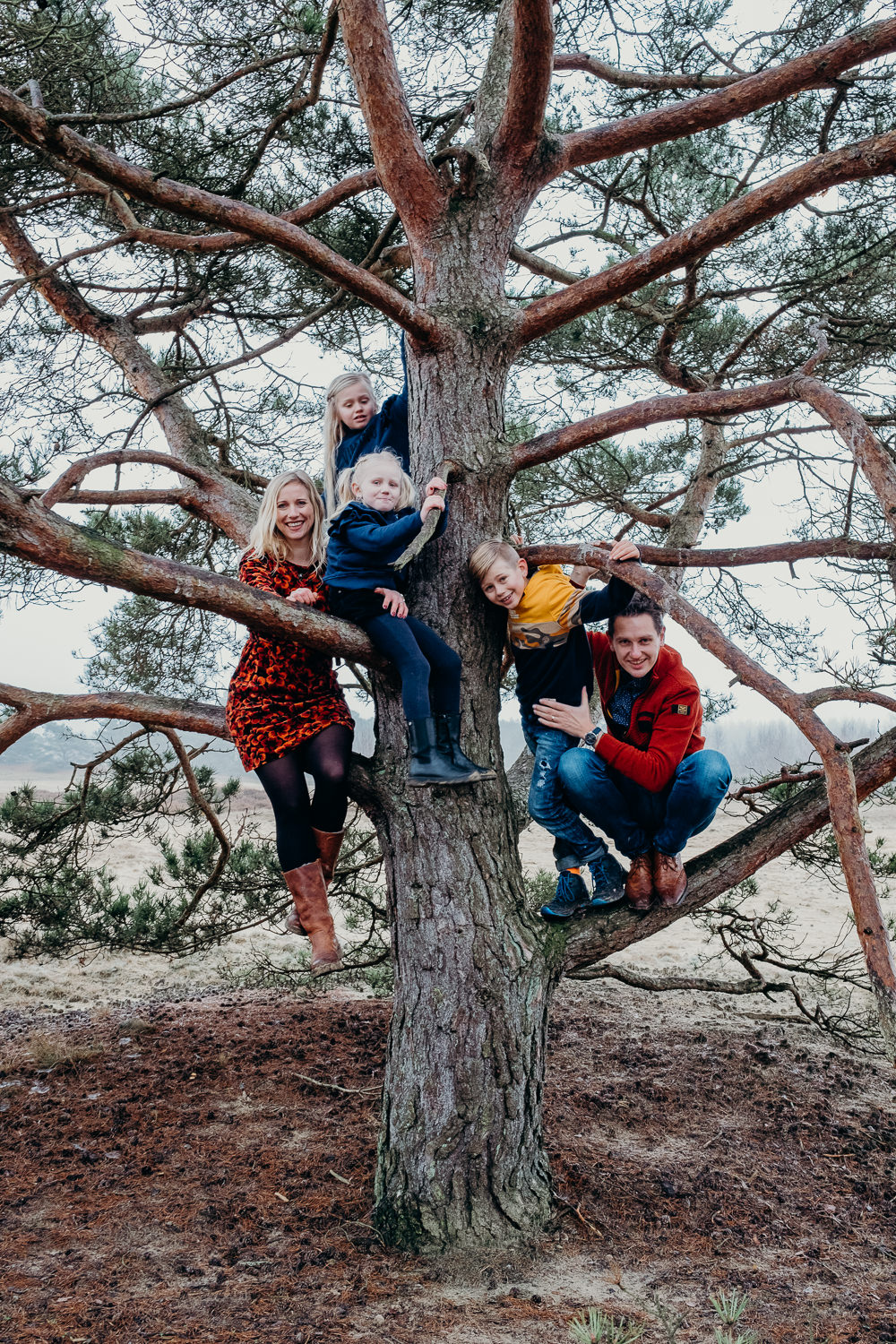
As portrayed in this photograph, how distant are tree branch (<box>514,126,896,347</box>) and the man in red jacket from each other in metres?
1.08

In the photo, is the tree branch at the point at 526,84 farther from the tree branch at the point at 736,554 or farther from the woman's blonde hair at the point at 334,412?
the tree branch at the point at 736,554

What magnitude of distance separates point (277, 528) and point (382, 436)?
28.4 inches

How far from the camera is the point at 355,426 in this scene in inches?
154

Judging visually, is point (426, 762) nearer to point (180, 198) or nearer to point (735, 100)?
point (180, 198)

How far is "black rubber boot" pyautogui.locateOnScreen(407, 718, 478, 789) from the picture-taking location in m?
3.10

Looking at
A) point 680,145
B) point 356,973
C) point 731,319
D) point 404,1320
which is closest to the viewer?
point 404,1320

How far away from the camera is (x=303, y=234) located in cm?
306

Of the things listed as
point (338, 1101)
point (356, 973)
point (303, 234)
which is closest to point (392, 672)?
point (303, 234)

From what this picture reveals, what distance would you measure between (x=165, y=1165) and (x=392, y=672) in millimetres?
2128

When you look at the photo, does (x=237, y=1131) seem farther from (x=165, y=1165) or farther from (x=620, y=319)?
(x=620, y=319)

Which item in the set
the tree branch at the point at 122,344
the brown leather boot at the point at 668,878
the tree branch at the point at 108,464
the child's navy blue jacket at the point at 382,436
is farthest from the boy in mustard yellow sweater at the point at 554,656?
the tree branch at the point at 122,344

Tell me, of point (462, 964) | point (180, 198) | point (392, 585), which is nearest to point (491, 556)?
point (392, 585)

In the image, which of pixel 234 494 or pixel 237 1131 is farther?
pixel 234 494

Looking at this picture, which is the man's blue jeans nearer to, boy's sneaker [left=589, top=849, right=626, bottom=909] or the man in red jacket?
the man in red jacket
